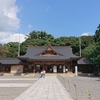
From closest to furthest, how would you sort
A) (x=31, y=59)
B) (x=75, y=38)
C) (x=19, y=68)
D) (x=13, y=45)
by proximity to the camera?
1. (x=31, y=59)
2. (x=19, y=68)
3. (x=75, y=38)
4. (x=13, y=45)

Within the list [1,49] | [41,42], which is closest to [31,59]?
[1,49]

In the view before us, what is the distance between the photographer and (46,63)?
32.8m

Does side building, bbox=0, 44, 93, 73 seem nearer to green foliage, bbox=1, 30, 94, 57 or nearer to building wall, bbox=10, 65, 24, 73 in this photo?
building wall, bbox=10, 65, 24, 73

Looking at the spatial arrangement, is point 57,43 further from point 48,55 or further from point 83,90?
point 83,90

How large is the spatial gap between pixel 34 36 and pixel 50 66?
1179 inches

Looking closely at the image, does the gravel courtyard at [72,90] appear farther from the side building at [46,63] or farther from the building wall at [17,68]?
the building wall at [17,68]

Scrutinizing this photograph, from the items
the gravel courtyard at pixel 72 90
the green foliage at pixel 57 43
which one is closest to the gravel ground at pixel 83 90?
the gravel courtyard at pixel 72 90

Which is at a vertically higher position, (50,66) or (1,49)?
(1,49)

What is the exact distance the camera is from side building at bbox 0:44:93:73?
3167 cm

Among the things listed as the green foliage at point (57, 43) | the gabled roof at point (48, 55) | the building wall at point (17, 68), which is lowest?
the building wall at point (17, 68)

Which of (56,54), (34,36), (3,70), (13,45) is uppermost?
(34,36)

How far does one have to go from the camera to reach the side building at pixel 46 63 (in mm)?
31672

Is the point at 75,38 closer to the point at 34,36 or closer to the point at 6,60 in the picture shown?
the point at 34,36

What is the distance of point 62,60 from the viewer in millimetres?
31547
